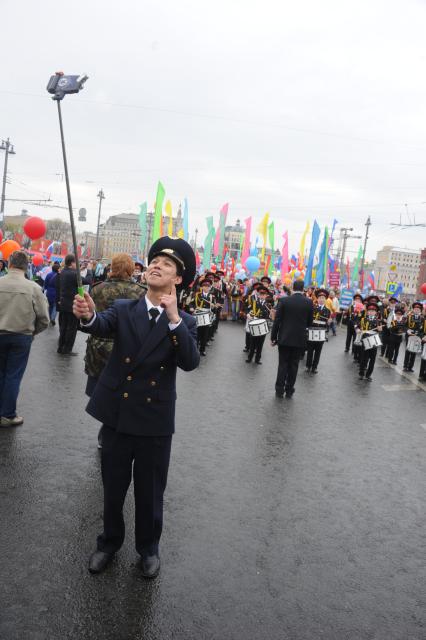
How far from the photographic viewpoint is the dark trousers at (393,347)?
49.2 feet

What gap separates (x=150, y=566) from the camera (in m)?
3.37

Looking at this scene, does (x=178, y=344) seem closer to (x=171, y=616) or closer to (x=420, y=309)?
(x=171, y=616)

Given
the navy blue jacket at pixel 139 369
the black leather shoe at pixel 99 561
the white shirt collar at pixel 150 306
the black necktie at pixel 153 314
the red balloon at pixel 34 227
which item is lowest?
the black leather shoe at pixel 99 561

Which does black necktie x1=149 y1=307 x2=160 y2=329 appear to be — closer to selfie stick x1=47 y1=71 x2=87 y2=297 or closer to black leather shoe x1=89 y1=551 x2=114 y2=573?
selfie stick x1=47 y1=71 x2=87 y2=297

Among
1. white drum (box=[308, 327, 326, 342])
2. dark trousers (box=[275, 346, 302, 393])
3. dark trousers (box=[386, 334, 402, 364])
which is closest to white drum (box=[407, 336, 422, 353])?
dark trousers (box=[386, 334, 402, 364])

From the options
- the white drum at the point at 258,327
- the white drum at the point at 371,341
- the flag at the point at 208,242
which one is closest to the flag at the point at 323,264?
the flag at the point at 208,242

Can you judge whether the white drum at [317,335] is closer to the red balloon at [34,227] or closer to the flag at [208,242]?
the red balloon at [34,227]

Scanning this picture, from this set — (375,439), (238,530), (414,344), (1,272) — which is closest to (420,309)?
(414,344)

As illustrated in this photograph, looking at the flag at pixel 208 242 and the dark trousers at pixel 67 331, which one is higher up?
the flag at pixel 208 242

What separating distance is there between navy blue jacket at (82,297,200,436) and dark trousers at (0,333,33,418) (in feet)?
8.74

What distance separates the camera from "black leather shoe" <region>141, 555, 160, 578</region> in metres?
3.33

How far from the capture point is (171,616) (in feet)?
9.89

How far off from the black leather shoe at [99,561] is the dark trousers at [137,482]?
4cm

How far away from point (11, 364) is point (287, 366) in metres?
4.99
